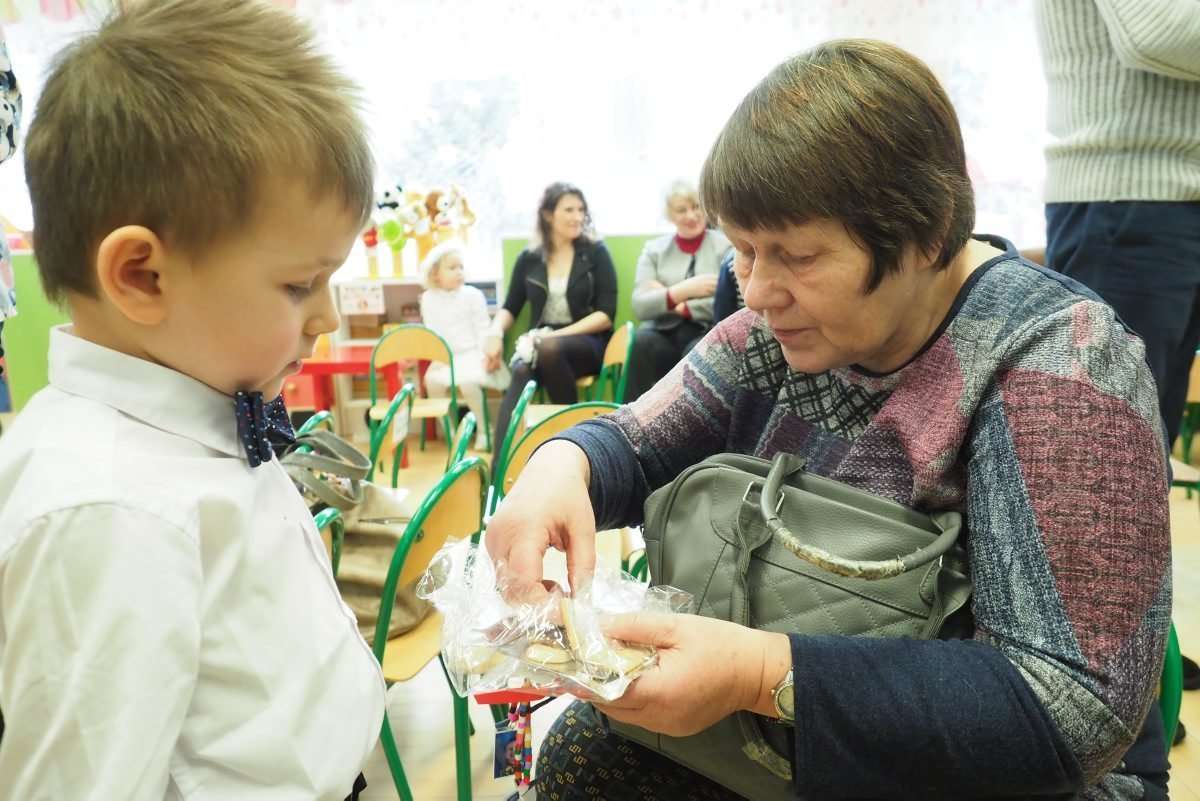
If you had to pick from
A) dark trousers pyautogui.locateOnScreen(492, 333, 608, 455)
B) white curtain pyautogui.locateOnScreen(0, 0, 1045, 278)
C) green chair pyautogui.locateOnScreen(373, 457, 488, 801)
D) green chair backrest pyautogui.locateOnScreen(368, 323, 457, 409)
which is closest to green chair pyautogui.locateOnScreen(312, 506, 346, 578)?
green chair pyautogui.locateOnScreen(373, 457, 488, 801)

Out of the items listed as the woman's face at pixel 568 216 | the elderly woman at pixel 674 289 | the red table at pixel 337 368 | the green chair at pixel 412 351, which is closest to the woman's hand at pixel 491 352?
the red table at pixel 337 368

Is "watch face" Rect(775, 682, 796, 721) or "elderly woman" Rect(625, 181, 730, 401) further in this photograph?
"elderly woman" Rect(625, 181, 730, 401)

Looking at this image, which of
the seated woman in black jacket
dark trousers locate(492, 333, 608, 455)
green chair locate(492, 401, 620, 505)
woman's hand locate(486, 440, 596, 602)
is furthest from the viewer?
the seated woman in black jacket

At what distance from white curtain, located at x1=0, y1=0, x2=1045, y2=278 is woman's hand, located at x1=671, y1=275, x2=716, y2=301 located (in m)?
1.01

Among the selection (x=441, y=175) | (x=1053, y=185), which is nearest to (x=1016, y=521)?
(x=1053, y=185)

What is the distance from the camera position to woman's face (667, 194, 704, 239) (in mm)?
4840

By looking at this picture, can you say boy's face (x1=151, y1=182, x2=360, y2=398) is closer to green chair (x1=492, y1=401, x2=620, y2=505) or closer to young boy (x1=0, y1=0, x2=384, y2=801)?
young boy (x1=0, y1=0, x2=384, y2=801)

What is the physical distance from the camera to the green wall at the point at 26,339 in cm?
521

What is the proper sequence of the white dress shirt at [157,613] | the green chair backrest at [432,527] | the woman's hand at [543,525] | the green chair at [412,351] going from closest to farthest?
the white dress shirt at [157,613] < the woman's hand at [543,525] < the green chair backrest at [432,527] < the green chair at [412,351]

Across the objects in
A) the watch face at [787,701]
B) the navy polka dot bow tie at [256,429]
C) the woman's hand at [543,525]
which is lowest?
the watch face at [787,701]

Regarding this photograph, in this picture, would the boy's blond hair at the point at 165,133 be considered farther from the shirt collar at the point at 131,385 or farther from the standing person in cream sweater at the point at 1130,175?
the standing person in cream sweater at the point at 1130,175

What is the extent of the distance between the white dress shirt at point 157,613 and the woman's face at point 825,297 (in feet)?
1.93

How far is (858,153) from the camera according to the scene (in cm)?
88

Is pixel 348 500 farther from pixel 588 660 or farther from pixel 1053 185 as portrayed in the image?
pixel 1053 185
